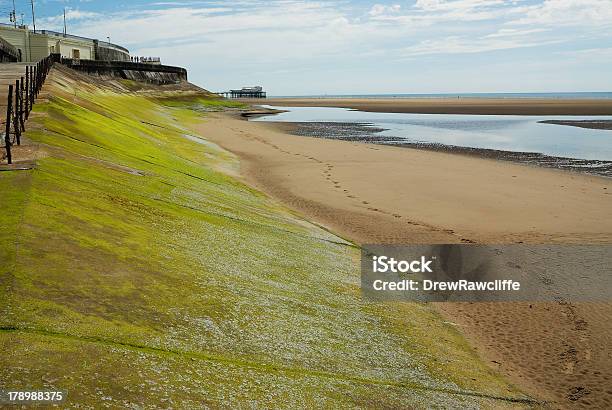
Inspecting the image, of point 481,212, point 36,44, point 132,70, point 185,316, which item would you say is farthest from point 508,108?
point 185,316

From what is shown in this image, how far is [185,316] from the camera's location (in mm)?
7328

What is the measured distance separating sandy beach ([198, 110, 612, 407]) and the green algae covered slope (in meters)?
1.07

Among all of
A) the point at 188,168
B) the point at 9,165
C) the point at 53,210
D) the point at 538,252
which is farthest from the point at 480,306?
the point at 188,168

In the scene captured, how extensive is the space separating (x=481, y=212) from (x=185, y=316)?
1439 cm

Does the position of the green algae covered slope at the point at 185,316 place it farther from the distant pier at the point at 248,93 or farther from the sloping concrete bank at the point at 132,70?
the distant pier at the point at 248,93

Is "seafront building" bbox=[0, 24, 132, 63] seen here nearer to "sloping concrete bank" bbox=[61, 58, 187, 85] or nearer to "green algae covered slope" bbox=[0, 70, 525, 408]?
"sloping concrete bank" bbox=[61, 58, 187, 85]

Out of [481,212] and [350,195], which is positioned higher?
[350,195]

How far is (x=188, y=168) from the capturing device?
21.3 meters

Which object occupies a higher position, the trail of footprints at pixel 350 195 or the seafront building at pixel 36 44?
the seafront building at pixel 36 44

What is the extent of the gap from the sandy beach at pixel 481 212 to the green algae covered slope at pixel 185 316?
1070 mm

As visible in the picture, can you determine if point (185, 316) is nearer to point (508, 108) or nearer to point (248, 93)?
point (508, 108)

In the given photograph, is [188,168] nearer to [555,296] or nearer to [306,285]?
[306,285]

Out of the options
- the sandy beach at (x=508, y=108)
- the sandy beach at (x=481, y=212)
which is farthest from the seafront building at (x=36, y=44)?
the sandy beach at (x=508, y=108)

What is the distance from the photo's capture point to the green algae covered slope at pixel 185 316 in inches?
224
